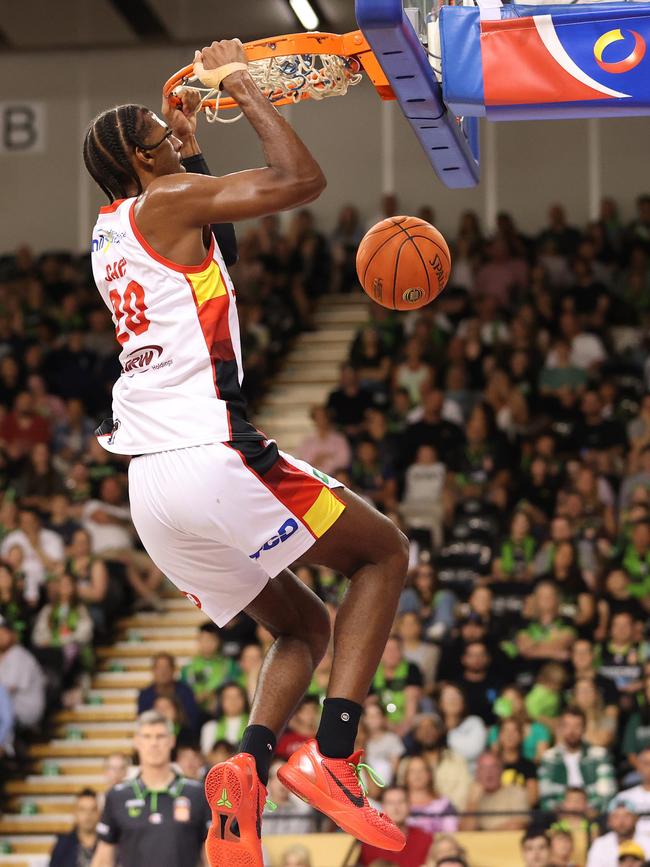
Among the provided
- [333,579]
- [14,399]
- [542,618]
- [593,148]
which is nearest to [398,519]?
[333,579]

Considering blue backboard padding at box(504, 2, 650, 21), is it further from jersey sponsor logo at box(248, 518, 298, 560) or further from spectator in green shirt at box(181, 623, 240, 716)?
spectator in green shirt at box(181, 623, 240, 716)

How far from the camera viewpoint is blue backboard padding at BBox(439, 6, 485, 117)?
14.5ft

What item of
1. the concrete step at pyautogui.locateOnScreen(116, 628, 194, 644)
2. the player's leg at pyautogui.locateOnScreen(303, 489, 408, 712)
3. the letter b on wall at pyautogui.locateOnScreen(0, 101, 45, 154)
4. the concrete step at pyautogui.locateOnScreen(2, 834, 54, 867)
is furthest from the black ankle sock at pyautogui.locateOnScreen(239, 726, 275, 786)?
the letter b on wall at pyautogui.locateOnScreen(0, 101, 45, 154)

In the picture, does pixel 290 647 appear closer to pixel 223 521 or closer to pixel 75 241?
pixel 223 521

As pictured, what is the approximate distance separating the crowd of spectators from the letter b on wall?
1859 mm

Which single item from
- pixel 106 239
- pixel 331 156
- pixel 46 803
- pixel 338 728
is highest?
pixel 106 239

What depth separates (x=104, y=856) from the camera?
788cm

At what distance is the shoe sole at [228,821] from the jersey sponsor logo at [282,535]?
605mm

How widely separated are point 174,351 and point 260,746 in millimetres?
1157

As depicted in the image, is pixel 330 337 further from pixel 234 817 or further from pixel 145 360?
pixel 234 817

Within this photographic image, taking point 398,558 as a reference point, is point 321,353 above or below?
below

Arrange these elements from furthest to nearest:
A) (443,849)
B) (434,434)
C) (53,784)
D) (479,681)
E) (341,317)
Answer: (341,317), (434,434), (53,784), (479,681), (443,849)

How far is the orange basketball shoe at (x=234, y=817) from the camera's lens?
154 inches

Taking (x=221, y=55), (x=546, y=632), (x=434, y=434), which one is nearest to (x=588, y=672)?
(x=546, y=632)
